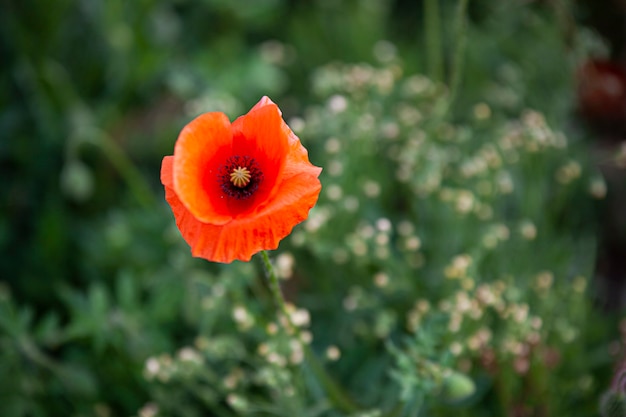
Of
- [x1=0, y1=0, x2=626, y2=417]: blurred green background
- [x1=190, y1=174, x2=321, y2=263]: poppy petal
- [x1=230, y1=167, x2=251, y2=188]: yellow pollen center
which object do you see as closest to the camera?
[x1=190, y1=174, x2=321, y2=263]: poppy petal

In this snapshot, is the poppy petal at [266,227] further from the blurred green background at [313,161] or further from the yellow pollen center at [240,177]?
the blurred green background at [313,161]

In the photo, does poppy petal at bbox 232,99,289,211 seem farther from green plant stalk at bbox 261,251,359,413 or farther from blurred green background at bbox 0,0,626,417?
blurred green background at bbox 0,0,626,417

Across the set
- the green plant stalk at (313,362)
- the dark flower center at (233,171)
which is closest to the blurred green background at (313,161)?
the green plant stalk at (313,362)

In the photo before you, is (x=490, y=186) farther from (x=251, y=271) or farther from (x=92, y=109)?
(x=92, y=109)

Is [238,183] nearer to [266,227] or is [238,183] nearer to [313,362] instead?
[266,227]

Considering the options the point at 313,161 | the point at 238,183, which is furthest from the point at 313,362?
the point at 313,161

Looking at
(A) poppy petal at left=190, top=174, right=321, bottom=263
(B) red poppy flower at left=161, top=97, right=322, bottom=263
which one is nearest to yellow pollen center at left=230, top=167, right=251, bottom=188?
(B) red poppy flower at left=161, top=97, right=322, bottom=263
